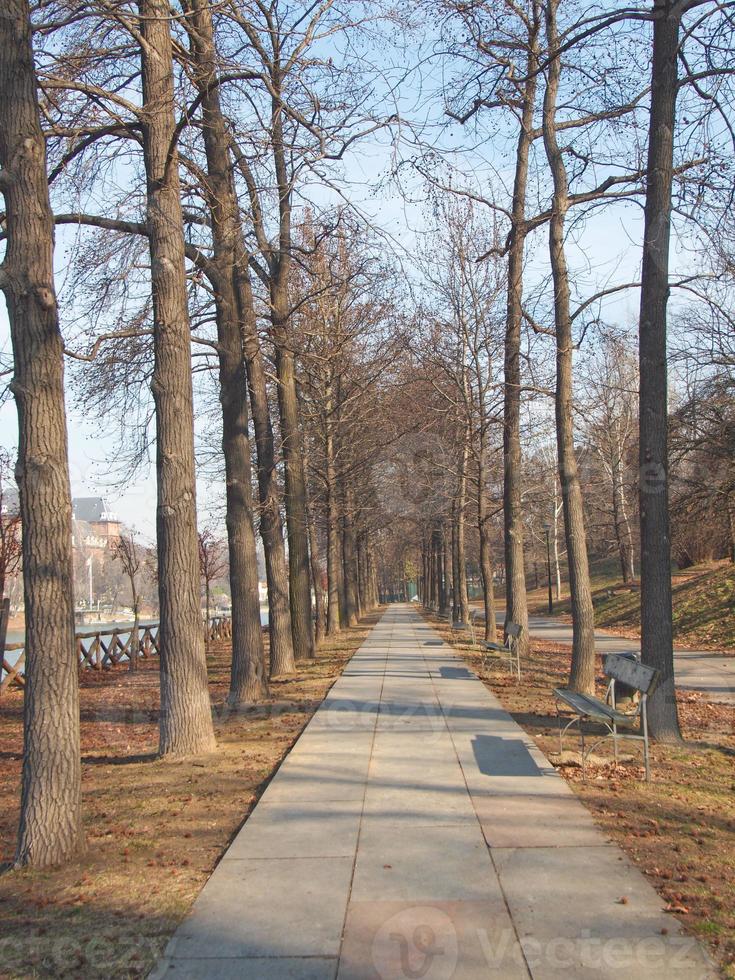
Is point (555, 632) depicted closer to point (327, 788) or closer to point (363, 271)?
point (363, 271)

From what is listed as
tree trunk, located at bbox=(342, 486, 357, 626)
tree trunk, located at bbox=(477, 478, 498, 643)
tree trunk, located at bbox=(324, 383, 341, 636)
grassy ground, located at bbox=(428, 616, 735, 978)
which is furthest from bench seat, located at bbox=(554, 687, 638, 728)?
tree trunk, located at bbox=(342, 486, 357, 626)

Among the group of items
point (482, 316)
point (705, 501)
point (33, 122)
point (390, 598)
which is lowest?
point (390, 598)

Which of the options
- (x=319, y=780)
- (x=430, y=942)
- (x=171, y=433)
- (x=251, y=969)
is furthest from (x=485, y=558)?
(x=251, y=969)

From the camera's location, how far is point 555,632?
103ft

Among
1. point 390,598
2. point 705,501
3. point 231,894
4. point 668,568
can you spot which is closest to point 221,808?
point 231,894

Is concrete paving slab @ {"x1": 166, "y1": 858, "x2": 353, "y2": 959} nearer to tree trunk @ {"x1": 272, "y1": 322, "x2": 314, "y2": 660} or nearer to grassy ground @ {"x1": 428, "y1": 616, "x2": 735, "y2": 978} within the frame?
grassy ground @ {"x1": 428, "y1": 616, "x2": 735, "y2": 978}

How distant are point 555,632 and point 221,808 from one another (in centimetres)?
2574

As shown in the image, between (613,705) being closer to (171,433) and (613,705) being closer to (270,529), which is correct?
(171,433)

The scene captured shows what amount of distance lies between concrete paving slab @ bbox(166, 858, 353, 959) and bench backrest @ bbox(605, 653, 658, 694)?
3.23m

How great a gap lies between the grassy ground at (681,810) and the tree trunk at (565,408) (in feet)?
3.95

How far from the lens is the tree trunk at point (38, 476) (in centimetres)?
577

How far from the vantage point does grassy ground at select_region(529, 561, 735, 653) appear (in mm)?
23625

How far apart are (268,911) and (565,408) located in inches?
365

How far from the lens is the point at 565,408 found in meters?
12.7
